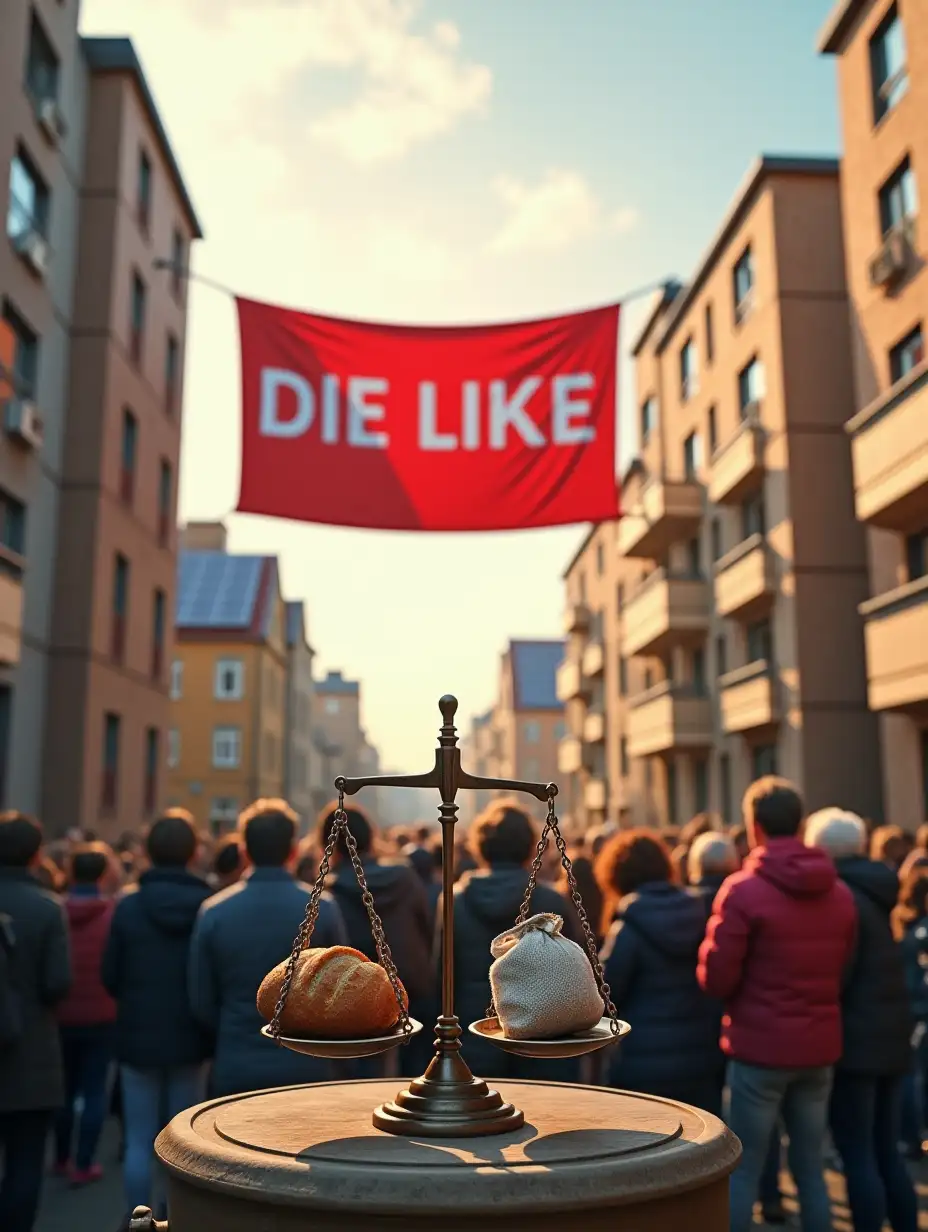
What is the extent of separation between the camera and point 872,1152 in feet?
17.6

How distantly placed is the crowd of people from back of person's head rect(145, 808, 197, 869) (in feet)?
0.04

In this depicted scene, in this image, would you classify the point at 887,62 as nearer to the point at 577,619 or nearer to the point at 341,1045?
the point at 341,1045

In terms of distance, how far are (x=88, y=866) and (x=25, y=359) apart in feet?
50.1

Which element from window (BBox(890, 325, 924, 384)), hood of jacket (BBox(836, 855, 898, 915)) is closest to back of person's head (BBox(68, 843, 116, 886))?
hood of jacket (BBox(836, 855, 898, 915))

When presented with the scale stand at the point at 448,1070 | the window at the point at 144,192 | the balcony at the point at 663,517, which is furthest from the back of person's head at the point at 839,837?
the window at the point at 144,192

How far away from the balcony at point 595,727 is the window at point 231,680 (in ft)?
47.2

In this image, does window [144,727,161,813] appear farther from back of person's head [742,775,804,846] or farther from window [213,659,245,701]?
window [213,659,245,701]

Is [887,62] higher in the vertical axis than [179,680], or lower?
higher

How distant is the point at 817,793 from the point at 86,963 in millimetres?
17479

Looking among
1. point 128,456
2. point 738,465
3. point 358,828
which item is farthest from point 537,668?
point 358,828

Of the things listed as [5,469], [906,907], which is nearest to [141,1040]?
[906,907]

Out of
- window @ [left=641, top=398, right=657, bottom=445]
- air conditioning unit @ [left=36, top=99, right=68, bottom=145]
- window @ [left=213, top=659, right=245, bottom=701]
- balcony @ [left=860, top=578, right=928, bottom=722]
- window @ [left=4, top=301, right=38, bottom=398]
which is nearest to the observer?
balcony @ [left=860, top=578, right=928, bottom=722]

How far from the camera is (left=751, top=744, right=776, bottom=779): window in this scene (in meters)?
25.0

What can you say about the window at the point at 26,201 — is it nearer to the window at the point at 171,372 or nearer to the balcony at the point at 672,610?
the window at the point at 171,372
